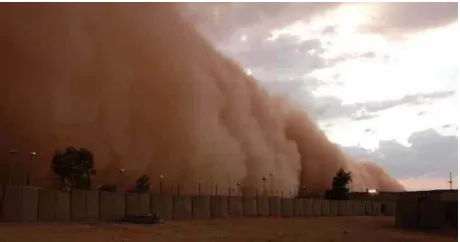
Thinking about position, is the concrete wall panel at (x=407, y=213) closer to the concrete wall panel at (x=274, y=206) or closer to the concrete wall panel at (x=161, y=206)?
the concrete wall panel at (x=161, y=206)

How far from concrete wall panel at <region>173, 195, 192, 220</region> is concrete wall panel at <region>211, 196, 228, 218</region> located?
9.77 ft

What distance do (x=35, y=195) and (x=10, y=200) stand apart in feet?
4.35

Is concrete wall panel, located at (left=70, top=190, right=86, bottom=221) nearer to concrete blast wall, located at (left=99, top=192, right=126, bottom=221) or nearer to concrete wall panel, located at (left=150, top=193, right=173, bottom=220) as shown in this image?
concrete blast wall, located at (left=99, top=192, right=126, bottom=221)

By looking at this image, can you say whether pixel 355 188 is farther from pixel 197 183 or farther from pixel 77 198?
pixel 77 198

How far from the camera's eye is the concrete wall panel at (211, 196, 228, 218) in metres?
38.0

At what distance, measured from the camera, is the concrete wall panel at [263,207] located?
4452 cm

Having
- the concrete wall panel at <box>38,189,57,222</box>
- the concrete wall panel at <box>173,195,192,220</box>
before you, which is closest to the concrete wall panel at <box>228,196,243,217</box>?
the concrete wall panel at <box>173,195,192,220</box>

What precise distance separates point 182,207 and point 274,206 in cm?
1409

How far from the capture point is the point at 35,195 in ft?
83.3

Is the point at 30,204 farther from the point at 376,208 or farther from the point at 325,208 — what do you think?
the point at 376,208

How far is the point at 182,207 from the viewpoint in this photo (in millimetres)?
34531

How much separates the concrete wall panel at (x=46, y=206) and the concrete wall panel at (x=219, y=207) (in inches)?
536

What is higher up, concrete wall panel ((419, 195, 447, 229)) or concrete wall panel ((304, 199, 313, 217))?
concrete wall panel ((419, 195, 447, 229))

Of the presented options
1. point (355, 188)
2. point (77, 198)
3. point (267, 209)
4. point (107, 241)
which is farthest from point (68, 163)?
point (355, 188)
